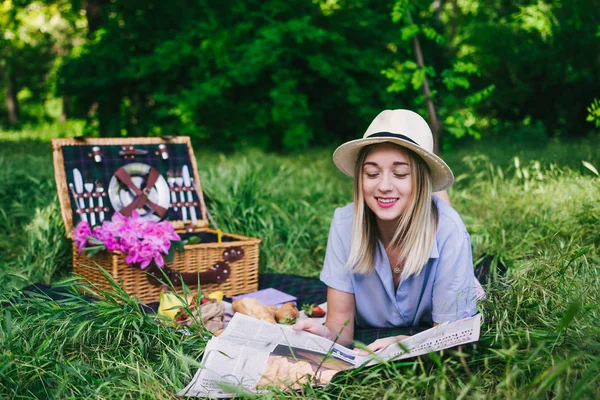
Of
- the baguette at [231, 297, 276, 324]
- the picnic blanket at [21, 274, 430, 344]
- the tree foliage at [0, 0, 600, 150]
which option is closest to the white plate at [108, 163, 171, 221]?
the picnic blanket at [21, 274, 430, 344]

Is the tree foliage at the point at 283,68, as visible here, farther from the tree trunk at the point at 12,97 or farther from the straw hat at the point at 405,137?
the tree trunk at the point at 12,97

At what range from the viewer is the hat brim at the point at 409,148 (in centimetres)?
238

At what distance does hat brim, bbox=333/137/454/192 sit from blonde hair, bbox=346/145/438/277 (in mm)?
32

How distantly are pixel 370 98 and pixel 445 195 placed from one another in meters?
6.07

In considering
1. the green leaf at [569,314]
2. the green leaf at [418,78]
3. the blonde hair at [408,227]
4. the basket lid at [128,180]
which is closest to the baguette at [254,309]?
the blonde hair at [408,227]

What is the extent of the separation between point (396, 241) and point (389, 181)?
327 mm

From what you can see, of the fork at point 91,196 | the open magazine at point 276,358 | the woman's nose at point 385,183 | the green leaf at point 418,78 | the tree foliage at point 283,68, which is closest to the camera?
the open magazine at point 276,358

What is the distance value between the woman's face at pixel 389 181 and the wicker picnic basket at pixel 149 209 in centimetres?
140

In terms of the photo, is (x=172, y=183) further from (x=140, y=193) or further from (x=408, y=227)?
(x=408, y=227)

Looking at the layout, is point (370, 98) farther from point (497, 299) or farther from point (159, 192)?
point (497, 299)

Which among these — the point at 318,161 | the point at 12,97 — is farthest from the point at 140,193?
the point at 12,97

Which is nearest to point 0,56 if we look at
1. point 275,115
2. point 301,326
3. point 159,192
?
point 275,115

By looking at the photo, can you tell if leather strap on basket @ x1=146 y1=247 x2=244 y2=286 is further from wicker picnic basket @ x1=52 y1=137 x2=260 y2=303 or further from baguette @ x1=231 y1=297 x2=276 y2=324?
baguette @ x1=231 y1=297 x2=276 y2=324

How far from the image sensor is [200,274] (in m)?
3.68
